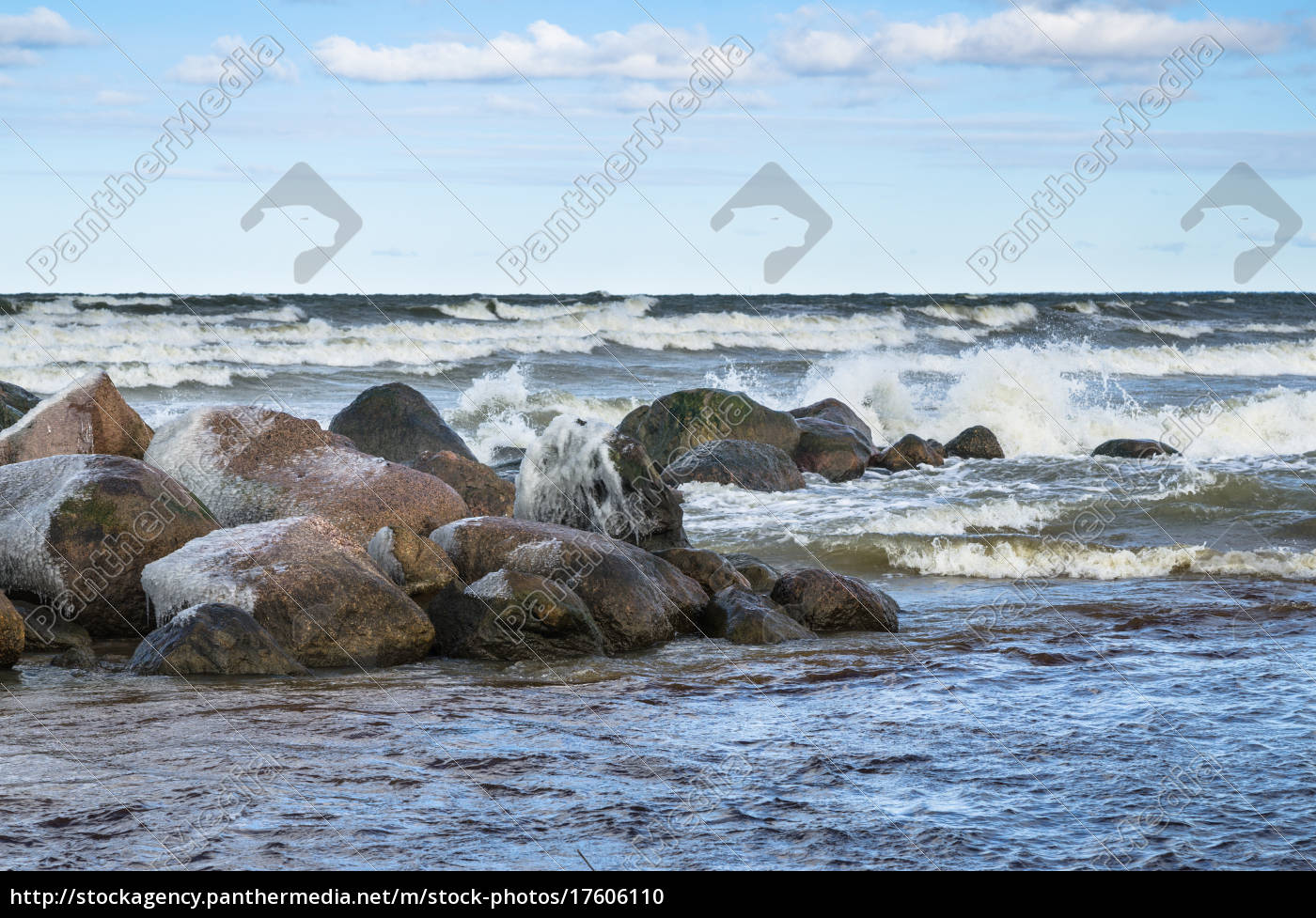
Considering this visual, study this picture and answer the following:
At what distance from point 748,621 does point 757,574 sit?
112 cm

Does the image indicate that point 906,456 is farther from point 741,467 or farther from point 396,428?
point 396,428

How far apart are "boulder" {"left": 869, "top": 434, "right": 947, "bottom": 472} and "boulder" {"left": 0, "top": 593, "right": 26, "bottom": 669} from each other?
10.7 m

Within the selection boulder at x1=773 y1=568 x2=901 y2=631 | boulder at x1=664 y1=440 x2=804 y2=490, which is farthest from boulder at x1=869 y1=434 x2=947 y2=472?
boulder at x1=773 y1=568 x2=901 y2=631

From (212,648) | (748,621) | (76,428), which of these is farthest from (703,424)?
(212,648)

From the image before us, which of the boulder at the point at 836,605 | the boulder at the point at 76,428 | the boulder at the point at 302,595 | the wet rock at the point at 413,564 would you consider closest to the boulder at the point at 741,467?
the boulder at the point at 836,605

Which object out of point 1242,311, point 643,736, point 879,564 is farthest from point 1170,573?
point 1242,311

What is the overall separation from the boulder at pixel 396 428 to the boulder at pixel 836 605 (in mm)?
4188

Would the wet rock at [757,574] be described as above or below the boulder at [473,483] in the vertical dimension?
below

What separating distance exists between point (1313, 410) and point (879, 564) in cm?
1202

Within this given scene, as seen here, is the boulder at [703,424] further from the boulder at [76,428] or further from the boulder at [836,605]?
the boulder at [76,428]

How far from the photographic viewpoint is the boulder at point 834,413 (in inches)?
651

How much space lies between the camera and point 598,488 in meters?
9.06

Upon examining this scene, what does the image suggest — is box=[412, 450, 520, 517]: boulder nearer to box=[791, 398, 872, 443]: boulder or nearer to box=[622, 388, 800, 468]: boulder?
box=[622, 388, 800, 468]: boulder
